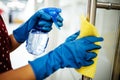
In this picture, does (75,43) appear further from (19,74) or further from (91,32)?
(19,74)

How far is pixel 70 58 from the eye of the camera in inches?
25.1

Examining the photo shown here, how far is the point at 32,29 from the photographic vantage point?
2.91 ft

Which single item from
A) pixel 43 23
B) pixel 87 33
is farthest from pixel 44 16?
pixel 87 33

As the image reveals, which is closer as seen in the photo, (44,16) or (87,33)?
(87,33)

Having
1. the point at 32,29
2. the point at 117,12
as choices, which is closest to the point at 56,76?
the point at 32,29

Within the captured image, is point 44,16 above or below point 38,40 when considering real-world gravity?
above

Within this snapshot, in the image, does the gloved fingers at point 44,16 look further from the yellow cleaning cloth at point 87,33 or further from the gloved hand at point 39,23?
the yellow cleaning cloth at point 87,33

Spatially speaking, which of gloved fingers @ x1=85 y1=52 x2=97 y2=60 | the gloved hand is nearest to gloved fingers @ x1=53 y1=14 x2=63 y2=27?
the gloved hand

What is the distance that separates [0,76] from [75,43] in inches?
11.9

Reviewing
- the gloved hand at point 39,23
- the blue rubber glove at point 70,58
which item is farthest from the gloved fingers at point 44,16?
the blue rubber glove at point 70,58

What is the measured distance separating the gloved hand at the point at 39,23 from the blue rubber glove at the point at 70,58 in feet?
0.56

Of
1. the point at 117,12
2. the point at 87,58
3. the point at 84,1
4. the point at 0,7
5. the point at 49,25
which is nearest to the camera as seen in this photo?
the point at 87,58

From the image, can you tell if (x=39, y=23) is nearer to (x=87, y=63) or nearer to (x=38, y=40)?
(x=38, y=40)

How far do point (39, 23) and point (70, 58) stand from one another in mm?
277
